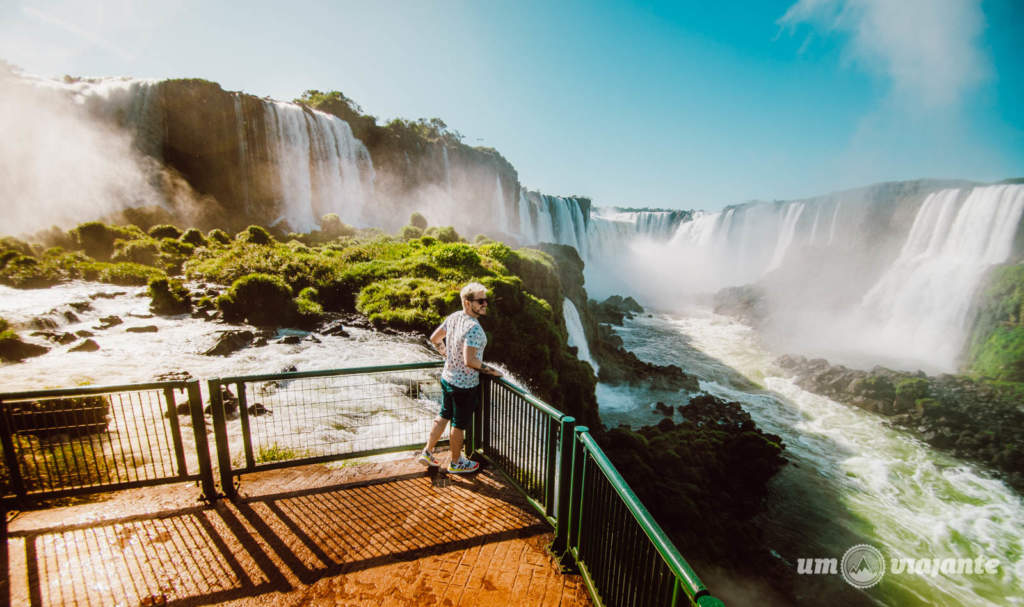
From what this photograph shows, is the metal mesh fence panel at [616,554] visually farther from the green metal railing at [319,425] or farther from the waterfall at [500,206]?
the waterfall at [500,206]

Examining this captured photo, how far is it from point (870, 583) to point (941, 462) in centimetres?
912

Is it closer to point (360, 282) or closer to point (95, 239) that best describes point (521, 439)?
point (360, 282)

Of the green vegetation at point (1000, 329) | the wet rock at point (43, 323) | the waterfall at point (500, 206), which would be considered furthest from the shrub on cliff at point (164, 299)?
the waterfall at point (500, 206)

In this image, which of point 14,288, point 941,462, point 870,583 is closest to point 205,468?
point 870,583

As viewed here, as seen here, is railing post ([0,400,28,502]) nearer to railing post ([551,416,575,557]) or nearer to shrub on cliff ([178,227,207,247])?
railing post ([551,416,575,557])

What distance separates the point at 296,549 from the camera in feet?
10.6

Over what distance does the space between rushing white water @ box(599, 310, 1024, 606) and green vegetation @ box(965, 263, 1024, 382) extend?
10.5 meters

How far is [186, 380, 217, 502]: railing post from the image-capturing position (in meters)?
3.53

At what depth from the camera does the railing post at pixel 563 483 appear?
3.00 metres

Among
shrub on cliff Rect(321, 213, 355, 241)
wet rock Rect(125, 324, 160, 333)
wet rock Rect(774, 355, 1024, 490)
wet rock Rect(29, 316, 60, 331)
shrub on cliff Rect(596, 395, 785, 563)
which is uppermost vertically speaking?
shrub on cliff Rect(321, 213, 355, 241)

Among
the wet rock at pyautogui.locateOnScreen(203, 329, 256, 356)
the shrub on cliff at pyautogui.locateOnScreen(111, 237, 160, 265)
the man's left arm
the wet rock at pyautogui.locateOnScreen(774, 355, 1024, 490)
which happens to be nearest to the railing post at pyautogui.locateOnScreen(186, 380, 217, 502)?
the man's left arm

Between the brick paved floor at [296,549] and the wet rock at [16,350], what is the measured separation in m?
9.89

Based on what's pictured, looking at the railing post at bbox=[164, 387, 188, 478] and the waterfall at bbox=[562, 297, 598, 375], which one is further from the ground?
the railing post at bbox=[164, 387, 188, 478]

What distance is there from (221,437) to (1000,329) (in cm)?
3670
